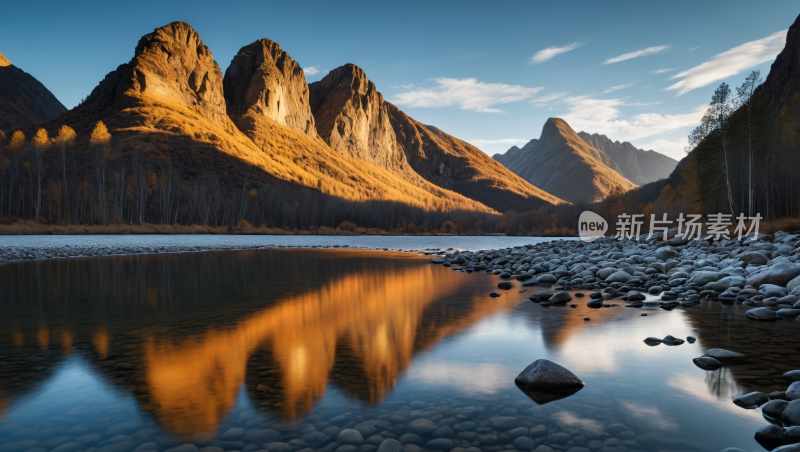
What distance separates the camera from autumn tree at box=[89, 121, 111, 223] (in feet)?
278

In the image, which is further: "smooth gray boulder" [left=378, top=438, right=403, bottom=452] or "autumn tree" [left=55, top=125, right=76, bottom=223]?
"autumn tree" [left=55, top=125, right=76, bottom=223]

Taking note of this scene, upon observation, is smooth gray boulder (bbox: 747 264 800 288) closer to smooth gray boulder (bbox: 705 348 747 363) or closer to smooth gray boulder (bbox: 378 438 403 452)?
smooth gray boulder (bbox: 705 348 747 363)

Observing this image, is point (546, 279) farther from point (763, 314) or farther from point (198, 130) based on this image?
point (198, 130)

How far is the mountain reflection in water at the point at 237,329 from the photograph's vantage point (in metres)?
6.25

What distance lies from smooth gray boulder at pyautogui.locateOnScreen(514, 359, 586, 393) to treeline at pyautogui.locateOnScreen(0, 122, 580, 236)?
309 ft

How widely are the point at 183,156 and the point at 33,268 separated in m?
102

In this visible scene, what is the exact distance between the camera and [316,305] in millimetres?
13672

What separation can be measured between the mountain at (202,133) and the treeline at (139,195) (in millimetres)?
1295

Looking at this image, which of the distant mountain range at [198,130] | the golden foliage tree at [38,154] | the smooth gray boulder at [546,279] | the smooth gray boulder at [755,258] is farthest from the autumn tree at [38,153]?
the smooth gray boulder at [755,258]

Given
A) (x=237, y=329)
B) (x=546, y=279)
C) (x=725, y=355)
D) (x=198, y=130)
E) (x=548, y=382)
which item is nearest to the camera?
(x=548, y=382)

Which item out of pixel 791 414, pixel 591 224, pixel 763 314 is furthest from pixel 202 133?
pixel 791 414

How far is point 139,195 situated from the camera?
93000 mm

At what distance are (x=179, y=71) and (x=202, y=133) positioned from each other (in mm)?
51728

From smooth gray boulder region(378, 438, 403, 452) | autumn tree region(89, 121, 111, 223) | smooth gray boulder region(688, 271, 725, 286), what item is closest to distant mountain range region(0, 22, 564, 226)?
autumn tree region(89, 121, 111, 223)
